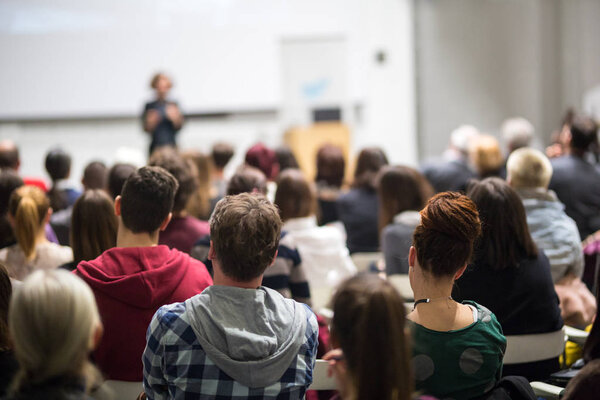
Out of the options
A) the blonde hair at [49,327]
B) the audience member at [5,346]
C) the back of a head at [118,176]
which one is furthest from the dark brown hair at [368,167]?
the blonde hair at [49,327]

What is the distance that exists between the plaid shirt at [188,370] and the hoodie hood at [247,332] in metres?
0.02

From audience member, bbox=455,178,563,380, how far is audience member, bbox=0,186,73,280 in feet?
5.69

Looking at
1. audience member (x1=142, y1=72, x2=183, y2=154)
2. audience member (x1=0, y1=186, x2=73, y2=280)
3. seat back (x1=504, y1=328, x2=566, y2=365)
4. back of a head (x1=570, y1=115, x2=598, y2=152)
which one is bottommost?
seat back (x1=504, y1=328, x2=566, y2=365)

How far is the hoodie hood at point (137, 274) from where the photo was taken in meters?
2.19

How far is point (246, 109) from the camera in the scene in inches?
357

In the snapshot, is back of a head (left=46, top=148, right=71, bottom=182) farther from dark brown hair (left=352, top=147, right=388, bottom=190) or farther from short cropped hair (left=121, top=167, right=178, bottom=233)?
short cropped hair (left=121, top=167, right=178, bottom=233)

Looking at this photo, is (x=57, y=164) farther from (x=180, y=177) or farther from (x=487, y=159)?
A: (x=487, y=159)

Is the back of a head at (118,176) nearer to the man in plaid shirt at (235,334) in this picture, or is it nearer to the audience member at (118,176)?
the audience member at (118,176)

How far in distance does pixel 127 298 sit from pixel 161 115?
16.2ft

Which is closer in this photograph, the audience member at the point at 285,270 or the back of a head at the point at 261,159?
the audience member at the point at 285,270

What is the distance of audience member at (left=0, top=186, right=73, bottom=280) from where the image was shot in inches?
118

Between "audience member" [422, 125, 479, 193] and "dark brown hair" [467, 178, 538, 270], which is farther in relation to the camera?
"audience member" [422, 125, 479, 193]

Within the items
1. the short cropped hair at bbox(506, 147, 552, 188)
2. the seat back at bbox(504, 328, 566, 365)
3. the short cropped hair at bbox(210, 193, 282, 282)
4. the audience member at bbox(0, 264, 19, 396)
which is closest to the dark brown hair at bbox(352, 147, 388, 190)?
the short cropped hair at bbox(506, 147, 552, 188)

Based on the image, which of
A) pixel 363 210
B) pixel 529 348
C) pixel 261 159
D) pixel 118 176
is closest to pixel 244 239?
pixel 529 348
